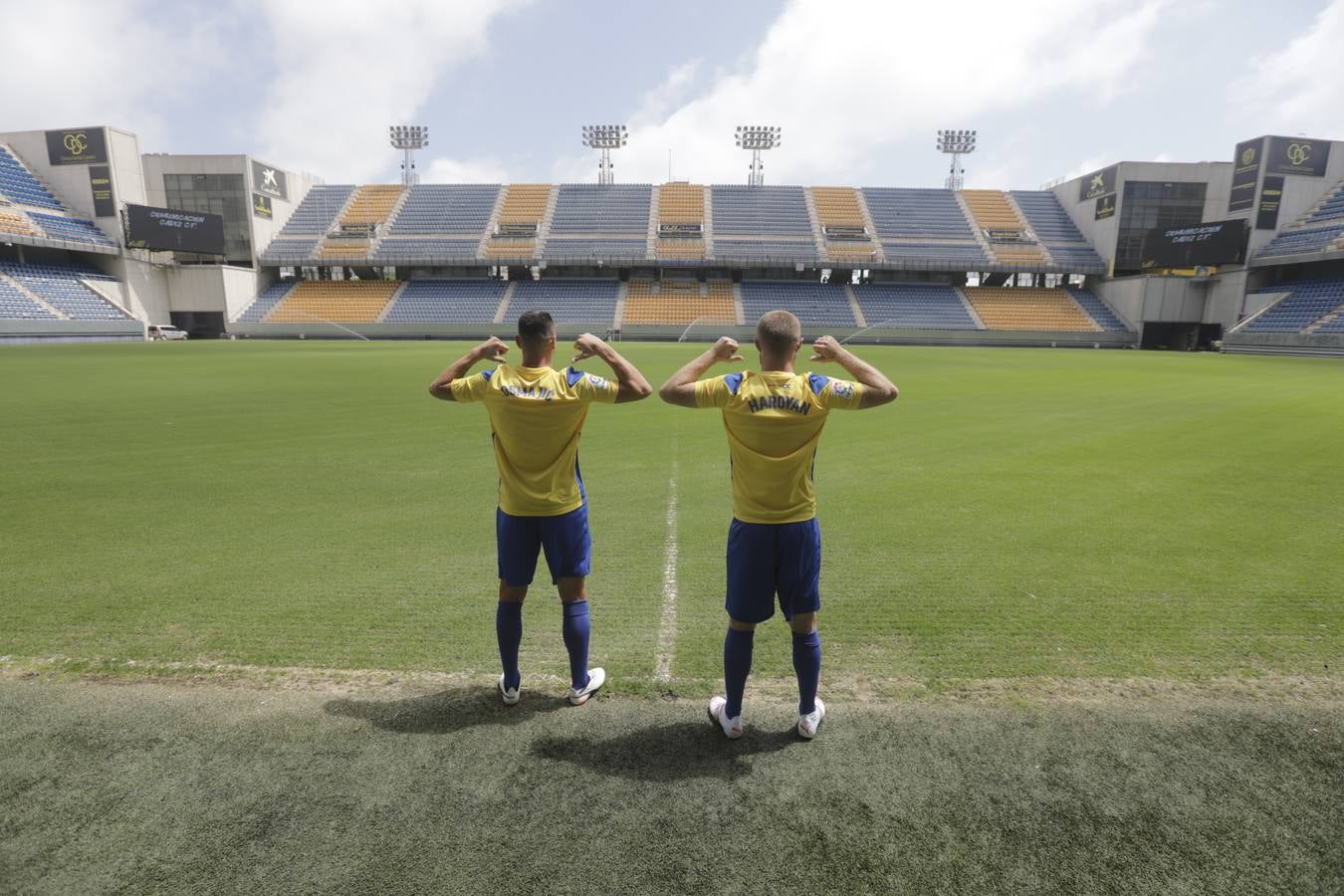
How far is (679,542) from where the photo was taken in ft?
20.9

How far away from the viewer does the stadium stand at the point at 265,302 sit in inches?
1981

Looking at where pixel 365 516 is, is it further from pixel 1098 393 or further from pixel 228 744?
pixel 1098 393

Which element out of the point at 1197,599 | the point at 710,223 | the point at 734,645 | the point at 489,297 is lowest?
the point at 1197,599

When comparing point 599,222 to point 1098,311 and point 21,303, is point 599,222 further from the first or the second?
point 1098,311

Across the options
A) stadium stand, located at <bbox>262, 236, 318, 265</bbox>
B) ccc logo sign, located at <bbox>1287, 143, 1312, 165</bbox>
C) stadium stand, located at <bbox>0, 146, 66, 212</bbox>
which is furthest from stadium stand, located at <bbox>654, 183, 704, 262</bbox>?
stadium stand, located at <bbox>0, 146, 66, 212</bbox>

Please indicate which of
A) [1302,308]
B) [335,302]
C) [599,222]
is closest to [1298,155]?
[1302,308]

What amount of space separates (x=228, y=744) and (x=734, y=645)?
8.50ft

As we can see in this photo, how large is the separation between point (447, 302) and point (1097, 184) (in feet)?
178

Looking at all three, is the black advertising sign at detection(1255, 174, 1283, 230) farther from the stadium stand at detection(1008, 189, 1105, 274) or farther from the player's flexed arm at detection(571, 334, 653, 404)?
the player's flexed arm at detection(571, 334, 653, 404)

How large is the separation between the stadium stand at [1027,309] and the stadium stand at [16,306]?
61995mm

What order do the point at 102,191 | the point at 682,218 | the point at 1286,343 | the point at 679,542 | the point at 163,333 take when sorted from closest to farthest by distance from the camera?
1. the point at 679,542
2. the point at 1286,343
3. the point at 163,333
4. the point at 102,191
5. the point at 682,218

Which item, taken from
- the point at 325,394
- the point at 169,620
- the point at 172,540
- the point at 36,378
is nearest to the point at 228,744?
the point at 169,620

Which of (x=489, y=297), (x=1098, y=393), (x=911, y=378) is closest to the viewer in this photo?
(x=1098, y=393)

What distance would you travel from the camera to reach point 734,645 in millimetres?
3365
